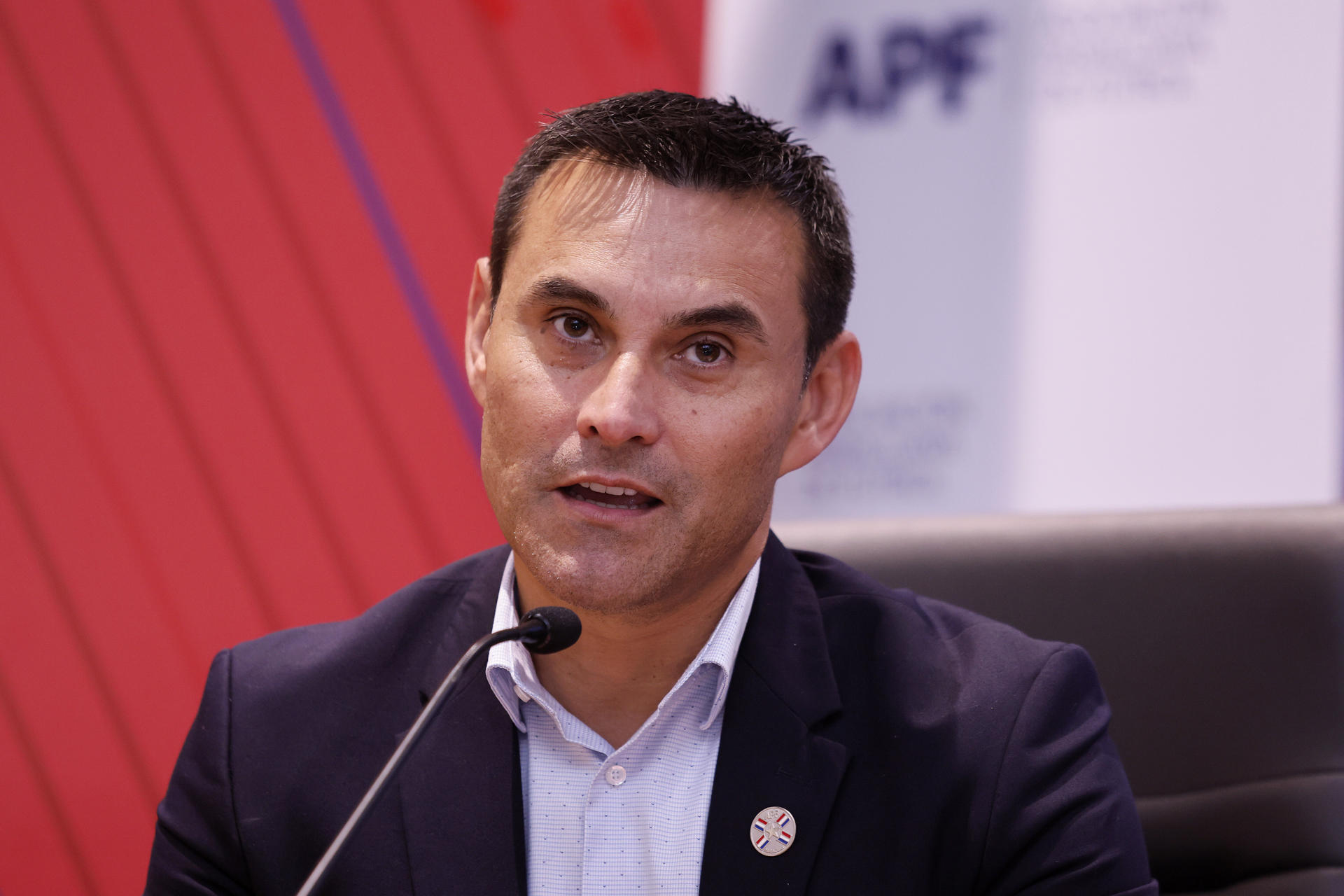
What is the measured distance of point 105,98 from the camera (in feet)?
6.83

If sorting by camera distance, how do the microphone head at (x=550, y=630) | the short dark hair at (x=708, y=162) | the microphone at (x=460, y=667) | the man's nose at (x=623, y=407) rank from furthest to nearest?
the short dark hair at (x=708, y=162) < the man's nose at (x=623, y=407) < the microphone head at (x=550, y=630) < the microphone at (x=460, y=667)

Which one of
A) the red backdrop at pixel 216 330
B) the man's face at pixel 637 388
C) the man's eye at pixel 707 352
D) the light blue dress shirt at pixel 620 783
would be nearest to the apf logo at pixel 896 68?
the red backdrop at pixel 216 330

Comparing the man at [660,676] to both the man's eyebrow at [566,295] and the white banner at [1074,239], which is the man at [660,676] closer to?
the man's eyebrow at [566,295]

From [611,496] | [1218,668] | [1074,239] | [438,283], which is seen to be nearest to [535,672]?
[611,496]

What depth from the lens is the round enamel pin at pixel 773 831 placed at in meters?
1.18

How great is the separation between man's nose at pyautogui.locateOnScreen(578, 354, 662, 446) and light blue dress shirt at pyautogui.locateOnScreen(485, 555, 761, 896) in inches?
10.3

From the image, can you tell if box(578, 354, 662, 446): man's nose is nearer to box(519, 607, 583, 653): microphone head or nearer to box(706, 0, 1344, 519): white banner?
box(519, 607, 583, 653): microphone head

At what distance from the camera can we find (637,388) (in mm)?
1163

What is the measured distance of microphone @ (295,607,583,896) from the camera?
2.76 feet

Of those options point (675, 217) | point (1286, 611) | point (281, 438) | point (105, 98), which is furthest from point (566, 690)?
point (105, 98)

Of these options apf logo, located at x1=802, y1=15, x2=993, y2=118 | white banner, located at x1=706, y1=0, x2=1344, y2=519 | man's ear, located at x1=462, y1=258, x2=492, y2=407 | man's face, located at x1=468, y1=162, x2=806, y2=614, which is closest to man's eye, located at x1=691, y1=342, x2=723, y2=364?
man's face, located at x1=468, y1=162, x2=806, y2=614

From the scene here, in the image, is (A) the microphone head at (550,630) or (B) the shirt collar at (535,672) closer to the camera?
(A) the microphone head at (550,630)

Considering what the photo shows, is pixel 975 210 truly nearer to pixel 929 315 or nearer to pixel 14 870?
pixel 929 315

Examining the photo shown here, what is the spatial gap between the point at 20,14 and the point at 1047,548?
1.92 metres
